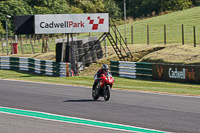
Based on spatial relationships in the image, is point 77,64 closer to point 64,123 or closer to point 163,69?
point 163,69

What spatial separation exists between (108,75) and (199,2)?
83.5 meters

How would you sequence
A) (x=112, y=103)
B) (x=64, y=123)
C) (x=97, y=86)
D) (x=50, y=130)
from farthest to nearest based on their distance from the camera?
(x=97, y=86) → (x=112, y=103) → (x=64, y=123) → (x=50, y=130)

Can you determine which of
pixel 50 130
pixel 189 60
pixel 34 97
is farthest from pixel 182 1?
pixel 50 130

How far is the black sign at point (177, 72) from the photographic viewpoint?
24516mm

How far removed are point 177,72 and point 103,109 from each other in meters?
13.2

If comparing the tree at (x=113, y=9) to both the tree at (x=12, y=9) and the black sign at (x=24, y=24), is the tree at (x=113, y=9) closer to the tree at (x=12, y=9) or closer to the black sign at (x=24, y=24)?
the tree at (x=12, y=9)

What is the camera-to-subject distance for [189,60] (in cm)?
3014

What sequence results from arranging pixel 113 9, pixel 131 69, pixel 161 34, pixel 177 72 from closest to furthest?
pixel 177 72, pixel 131 69, pixel 161 34, pixel 113 9

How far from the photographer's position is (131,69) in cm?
2842

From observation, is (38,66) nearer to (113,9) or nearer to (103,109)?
(103,109)

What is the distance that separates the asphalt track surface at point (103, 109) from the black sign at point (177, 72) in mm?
7165

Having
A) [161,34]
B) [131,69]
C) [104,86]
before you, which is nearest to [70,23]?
[131,69]

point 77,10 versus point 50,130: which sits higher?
point 77,10

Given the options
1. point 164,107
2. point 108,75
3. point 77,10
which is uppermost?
point 77,10
